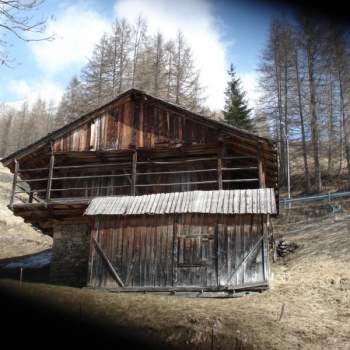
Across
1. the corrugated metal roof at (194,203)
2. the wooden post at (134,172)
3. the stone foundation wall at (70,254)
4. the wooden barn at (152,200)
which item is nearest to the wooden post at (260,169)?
the wooden barn at (152,200)

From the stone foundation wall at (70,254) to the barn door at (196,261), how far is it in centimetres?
514

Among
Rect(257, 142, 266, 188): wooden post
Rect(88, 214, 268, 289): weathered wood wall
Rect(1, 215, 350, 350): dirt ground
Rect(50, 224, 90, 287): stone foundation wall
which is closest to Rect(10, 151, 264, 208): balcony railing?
Rect(257, 142, 266, 188): wooden post

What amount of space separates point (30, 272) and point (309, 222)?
55.3 feet

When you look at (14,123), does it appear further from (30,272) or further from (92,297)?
(92,297)

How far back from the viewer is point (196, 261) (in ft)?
49.0

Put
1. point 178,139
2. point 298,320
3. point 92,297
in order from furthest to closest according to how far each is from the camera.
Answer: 1. point 178,139
2. point 92,297
3. point 298,320

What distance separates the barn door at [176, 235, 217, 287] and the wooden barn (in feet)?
0.11

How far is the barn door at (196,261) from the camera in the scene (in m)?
14.7

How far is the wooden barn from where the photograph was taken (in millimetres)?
14789

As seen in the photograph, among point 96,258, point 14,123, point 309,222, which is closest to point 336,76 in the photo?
point 309,222

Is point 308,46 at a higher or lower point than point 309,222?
higher

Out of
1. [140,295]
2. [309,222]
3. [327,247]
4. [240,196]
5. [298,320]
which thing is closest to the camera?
[298,320]

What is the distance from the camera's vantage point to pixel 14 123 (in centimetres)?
8250

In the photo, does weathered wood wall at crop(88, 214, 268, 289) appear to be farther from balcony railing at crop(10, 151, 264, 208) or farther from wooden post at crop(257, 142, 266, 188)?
balcony railing at crop(10, 151, 264, 208)
